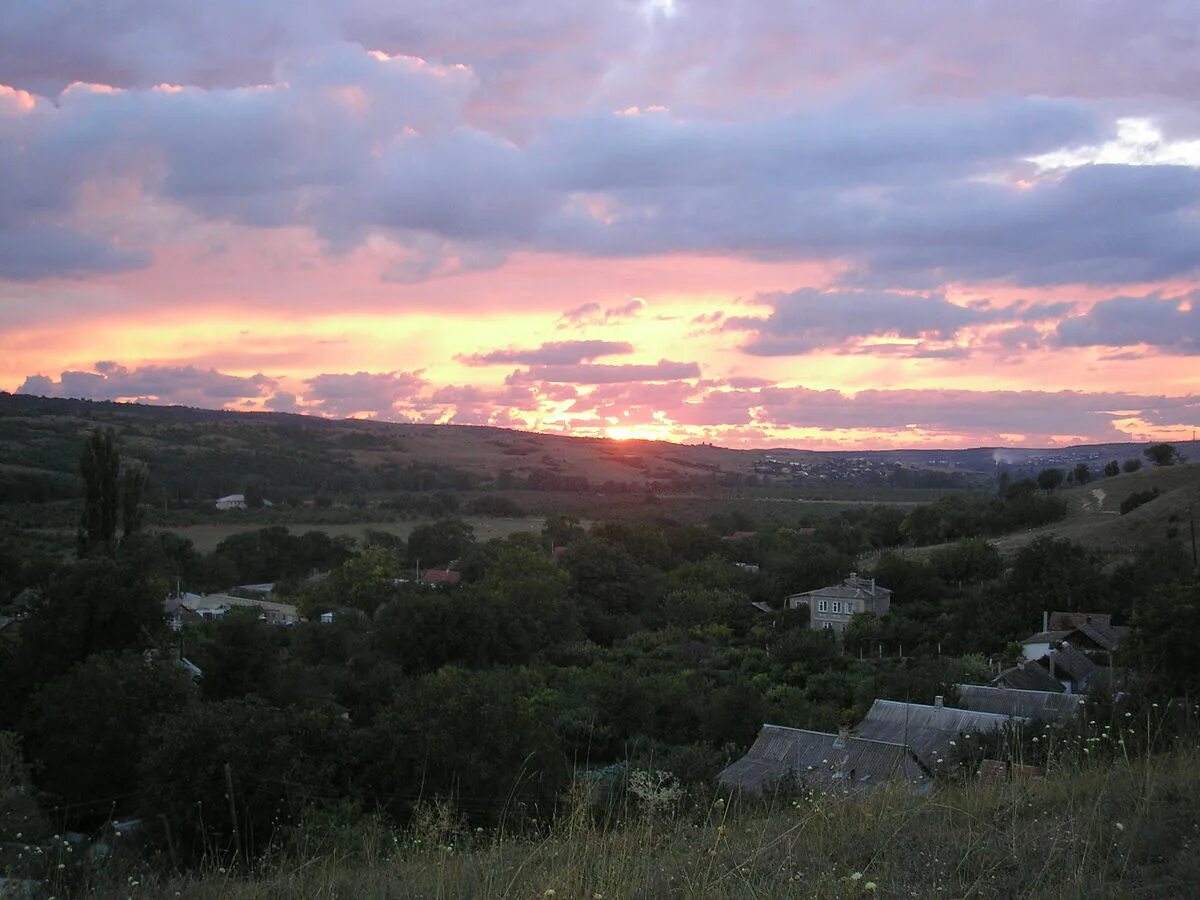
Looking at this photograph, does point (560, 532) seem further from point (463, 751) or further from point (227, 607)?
point (463, 751)

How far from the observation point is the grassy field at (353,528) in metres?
65.6

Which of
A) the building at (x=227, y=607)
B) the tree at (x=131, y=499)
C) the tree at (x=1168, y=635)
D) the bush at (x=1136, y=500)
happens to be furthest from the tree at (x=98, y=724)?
the bush at (x=1136, y=500)

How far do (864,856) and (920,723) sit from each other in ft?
55.5

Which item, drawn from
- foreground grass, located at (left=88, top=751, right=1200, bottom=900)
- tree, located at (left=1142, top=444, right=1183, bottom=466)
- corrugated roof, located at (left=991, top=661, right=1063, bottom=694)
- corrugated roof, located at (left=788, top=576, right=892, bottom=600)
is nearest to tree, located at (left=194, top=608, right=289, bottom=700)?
corrugated roof, located at (left=991, top=661, right=1063, bottom=694)

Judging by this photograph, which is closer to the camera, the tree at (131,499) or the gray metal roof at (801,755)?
the gray metal roof at (801,755)

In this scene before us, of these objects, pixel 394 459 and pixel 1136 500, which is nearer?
pixel 1136 500

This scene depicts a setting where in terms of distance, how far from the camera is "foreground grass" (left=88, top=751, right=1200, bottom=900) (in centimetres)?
381

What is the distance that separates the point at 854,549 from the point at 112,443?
4126 centimetres

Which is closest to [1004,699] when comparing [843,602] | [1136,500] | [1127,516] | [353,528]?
[843,602]

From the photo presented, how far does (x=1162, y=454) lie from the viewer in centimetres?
7762

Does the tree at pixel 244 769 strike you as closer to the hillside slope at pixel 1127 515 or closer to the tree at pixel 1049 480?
the hillside slope at pixel 1127 515

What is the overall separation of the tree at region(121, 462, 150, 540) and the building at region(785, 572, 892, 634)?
26.7 m

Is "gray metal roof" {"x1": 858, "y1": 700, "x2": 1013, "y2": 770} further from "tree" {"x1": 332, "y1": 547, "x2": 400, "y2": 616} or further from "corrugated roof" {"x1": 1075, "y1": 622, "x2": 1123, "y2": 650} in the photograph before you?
"tree" {"x1": 332, "y1": 547, "x2": 400, "y2": 616}

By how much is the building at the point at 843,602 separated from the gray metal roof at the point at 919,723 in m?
19.9
